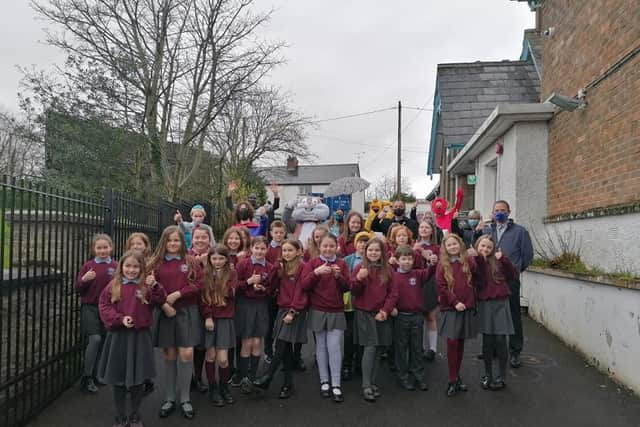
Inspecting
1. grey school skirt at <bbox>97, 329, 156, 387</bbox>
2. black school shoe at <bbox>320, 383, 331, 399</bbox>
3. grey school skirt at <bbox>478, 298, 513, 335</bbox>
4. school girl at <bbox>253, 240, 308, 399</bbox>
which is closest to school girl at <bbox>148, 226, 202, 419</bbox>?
grey school skirt at <bbox>97, 329, 156, 387</bbox>

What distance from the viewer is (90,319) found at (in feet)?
14.0

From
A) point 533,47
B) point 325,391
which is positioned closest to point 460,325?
point 325,391

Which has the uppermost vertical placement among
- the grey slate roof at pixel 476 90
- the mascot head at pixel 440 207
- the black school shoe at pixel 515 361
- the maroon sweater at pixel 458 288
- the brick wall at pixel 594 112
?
the grey slate roof at pixel 476 90

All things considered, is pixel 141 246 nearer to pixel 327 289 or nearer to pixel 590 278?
pixel 327 289

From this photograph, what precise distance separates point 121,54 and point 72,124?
2863 millimetres

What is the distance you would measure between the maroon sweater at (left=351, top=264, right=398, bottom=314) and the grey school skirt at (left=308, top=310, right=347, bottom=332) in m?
0.22

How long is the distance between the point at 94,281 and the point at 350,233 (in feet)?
9.37

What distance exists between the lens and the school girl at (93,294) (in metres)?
4.17

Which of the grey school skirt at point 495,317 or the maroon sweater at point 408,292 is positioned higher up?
the maroon sweater at point 408,292

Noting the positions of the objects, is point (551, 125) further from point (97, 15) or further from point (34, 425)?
point (97, 15)

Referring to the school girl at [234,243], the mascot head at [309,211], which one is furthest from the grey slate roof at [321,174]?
the school girl at [234,243]

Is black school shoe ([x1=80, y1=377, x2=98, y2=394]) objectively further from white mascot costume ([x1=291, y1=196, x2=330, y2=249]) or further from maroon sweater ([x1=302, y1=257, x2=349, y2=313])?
white mascot costume ([x1=291, y1=196, x2=330, y2=249])

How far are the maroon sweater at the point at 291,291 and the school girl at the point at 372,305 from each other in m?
0.48

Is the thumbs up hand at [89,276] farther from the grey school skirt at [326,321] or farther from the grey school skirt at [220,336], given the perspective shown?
the grey school skirt at [326,321]
